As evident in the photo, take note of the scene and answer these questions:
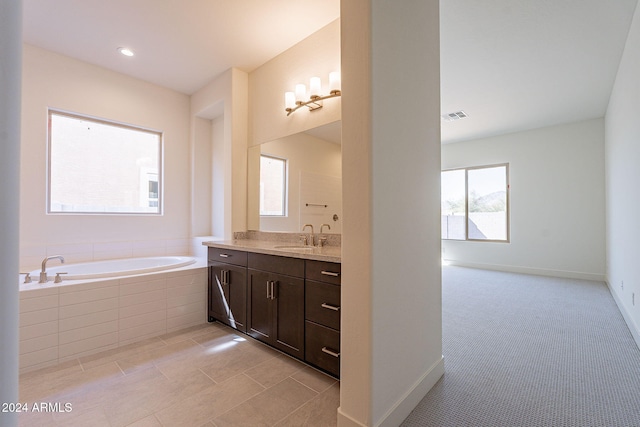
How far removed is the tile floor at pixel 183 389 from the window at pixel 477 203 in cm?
517

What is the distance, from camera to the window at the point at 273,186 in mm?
2967

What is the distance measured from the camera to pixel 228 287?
8.79ft

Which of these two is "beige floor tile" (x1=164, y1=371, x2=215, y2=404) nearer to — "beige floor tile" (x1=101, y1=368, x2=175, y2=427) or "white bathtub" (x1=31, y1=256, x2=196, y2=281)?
"beige floor tile" (x1=101, y1=368, x2=175, y2=427)

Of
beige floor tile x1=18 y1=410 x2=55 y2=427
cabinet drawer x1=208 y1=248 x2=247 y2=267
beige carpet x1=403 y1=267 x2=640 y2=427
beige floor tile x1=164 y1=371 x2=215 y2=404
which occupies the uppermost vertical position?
cabinet drawer x1=208 y1=248 x2=247 y2=267

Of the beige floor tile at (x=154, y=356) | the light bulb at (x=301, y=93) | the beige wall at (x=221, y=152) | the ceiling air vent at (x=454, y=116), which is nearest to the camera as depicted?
the beige floor tile at (x=154, y=356)

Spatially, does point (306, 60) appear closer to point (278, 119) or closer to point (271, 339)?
point (278, 119)

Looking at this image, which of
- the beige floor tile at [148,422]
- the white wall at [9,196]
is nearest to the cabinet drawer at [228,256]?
the beige floor tile at [148,422]

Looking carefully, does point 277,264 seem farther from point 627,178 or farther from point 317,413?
point 627,178

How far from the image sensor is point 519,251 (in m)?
5.30

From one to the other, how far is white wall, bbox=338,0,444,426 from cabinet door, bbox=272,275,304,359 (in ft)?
2.18

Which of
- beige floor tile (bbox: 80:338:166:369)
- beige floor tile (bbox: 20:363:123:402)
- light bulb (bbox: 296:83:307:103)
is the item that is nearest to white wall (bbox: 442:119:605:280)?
light bulb (bbox: 296:83:307:103)

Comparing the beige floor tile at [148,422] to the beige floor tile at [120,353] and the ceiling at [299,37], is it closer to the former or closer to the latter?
the beige floor tile at [120,353]

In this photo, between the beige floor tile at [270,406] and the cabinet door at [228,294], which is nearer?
the beige floor tile at [270,406]

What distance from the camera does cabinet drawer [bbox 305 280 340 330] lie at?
5.74 feet
